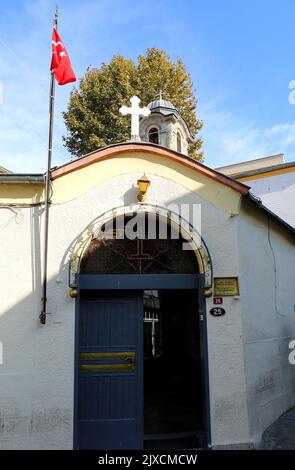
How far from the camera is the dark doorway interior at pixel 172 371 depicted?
6734 mm

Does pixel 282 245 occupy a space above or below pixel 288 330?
above

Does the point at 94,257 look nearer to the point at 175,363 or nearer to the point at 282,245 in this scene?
the point at 282,245

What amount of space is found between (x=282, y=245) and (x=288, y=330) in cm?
190

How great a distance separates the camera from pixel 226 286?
6.17m

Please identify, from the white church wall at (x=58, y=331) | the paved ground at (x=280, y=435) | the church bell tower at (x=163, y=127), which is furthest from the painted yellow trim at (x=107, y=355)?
the church bell tower at (x=163, y=127)

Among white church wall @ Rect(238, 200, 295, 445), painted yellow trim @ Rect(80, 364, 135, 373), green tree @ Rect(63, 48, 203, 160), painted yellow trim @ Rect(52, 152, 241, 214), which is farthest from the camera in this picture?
green tree @ Rect(63, 48, 203, 160)

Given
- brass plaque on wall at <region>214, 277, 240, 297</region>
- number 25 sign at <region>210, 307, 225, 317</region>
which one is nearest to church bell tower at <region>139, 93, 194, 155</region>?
brass plaque on wall at <region>214, 277, 240, 297</region>

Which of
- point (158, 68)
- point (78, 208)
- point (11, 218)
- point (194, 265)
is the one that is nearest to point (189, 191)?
point (194, 265)

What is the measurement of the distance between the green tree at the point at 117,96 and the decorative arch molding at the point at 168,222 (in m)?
14.0

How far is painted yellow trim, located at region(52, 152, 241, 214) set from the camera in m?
6.23

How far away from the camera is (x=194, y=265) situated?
6422 mm

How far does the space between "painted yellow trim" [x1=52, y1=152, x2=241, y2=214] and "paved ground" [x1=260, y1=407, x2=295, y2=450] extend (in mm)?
3741

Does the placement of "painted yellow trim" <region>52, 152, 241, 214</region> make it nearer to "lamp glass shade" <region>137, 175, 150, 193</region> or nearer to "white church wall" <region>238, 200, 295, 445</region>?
"lamp glass shade" <region>137, 175, 150, 193</region>

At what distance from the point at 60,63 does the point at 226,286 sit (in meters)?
4.44
